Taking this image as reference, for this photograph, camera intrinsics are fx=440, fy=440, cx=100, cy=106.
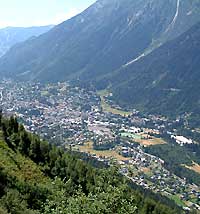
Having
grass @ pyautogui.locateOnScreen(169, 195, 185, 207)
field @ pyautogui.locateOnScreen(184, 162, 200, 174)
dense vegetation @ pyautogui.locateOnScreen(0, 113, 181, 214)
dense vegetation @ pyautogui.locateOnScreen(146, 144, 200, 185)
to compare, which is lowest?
grass @ pyautogui.locateOnScreen(169, 195, 185, 207)

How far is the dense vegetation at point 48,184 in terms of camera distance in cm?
2502

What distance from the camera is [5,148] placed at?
62156 mm

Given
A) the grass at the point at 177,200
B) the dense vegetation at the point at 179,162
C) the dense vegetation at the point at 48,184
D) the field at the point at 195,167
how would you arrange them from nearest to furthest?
the dense vegetation at the point at 48,184 < the grass at the point at 177,200 < the dense vegetation at the point at 179,162 < the field at the point at 195,167

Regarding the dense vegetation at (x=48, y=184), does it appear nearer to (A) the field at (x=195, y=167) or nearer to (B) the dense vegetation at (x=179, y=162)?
(B) the dense vegetation at (x=179, y=162)

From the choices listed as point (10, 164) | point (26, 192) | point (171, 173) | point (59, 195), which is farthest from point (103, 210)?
point (171, 173)

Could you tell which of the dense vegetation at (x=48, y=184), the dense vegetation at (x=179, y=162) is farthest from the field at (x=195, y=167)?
the dense vegetation at (x=48, y=184)

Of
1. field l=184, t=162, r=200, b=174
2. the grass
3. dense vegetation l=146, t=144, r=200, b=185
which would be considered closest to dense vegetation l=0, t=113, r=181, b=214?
the grass

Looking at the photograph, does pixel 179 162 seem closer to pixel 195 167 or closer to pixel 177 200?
pixel 195 167

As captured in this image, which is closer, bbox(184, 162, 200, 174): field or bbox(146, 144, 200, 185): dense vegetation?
bbox(146, 144, 200, 185): dense vegetation

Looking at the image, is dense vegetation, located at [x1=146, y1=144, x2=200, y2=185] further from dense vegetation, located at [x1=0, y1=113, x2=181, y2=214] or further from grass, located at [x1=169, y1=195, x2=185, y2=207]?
dense vegetation, located at [x1=0, y1=113, x2=181, y2=214]

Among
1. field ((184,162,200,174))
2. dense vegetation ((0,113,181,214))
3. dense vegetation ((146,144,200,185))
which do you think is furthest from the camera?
field ((184,162,200,174))

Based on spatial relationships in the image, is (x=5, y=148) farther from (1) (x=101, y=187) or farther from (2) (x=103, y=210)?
(2) (x=103, y=210)

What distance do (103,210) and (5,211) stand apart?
12.4 meters

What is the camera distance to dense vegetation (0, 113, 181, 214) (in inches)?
985
